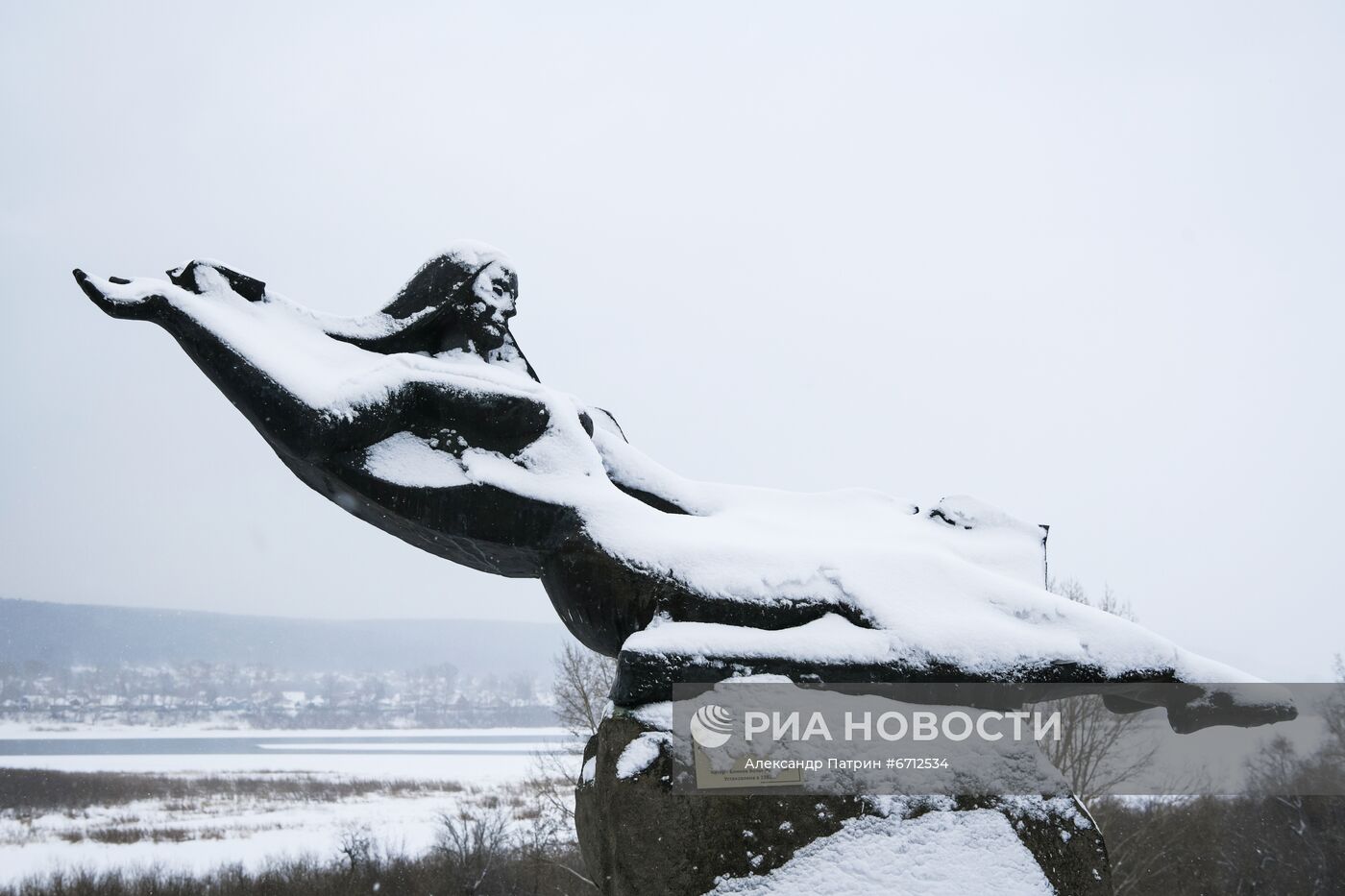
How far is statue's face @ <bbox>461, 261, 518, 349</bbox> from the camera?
3.81 m

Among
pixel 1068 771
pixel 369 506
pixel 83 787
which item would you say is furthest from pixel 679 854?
pixel 83 787

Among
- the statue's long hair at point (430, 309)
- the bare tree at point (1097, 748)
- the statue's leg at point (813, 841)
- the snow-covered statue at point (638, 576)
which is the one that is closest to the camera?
the statue's leg at point (813, 841)

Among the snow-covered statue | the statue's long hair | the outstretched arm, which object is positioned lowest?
the snow-covered statue

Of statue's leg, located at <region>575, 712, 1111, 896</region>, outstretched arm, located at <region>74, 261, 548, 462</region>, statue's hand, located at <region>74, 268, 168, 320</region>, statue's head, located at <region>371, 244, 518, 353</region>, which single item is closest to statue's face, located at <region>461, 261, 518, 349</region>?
statue's head, located at <region>371, 244, 518, 353</region>

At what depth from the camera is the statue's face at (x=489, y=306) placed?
3.81 m

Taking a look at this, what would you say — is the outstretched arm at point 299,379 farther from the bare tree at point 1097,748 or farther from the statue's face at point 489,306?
the bare tree at point 1097,748

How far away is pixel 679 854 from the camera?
9.07 ft

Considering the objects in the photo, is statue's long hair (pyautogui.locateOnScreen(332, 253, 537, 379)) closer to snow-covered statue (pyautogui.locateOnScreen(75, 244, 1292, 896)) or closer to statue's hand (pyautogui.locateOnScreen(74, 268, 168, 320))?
snow-covered statue (pyautogui.locateOnScreen(75, 244, 1292, 896))

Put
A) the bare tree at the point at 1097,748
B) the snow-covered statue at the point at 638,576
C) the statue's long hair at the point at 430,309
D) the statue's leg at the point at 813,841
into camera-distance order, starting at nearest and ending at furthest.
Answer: the statue's leg at the point at 813,841 < the snow-covered statue at the point at 638,576 < the statue's long hair at the point at 430,309 < the bare tree at the point at 1097,748

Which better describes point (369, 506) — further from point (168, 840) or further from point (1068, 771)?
point (168, 840)

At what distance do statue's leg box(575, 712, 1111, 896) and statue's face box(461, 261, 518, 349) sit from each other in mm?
1663

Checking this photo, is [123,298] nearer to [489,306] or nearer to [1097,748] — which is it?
[489,306]

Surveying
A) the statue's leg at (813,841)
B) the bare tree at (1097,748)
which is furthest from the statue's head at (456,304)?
the bare tree at (1097,748)

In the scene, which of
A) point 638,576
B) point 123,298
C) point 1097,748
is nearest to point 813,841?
point 638,576
